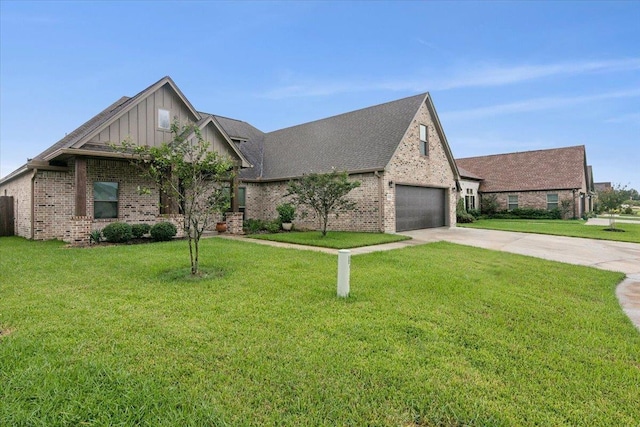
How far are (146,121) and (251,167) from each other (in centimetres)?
477

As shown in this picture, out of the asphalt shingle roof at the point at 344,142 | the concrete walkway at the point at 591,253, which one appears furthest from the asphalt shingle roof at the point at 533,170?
the asphalt shingle roof at the point at 344,142

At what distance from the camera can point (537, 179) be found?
2939 centimetres

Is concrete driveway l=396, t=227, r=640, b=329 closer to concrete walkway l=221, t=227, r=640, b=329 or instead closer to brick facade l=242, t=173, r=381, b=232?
concrete walkway l=221, t=227, r=640, b=329

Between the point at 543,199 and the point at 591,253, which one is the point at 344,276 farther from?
the point at 543,199

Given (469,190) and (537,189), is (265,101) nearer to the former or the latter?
(469,190)

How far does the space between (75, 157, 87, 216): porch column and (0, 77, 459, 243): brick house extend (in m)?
0.03

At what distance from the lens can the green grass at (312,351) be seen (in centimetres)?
253

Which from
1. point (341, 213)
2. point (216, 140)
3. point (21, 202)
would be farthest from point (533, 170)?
point (21, 202)

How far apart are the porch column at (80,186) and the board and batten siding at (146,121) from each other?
849mm

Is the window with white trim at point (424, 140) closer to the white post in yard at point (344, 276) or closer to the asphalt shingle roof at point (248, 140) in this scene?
the asphalt shingle roof at point (248, 140)

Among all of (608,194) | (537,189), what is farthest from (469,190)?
(608,194)

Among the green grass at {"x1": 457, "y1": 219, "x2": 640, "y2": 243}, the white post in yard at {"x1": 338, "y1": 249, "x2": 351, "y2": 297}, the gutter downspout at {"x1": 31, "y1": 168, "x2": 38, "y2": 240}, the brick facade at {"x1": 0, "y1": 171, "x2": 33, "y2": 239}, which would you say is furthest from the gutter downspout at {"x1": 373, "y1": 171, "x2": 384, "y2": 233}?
the brick facade at {"x1": 0, "y1": 171, "x2": 33, "y2": 239}

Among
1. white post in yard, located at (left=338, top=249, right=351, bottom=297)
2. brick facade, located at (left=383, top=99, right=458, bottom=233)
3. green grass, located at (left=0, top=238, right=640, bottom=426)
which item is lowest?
green grass, located at (left=0, top=238, right=640, bottom=426)

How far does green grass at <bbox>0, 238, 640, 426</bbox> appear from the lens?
8.30 feet
